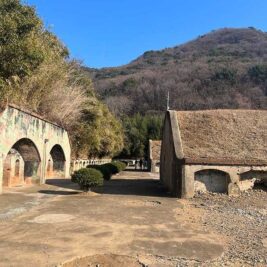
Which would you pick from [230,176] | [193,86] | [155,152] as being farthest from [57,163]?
[193,86]

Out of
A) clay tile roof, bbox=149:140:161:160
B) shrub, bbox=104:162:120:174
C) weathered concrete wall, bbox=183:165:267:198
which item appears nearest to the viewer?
weathered concrete wall, bbox=183:165:267:198

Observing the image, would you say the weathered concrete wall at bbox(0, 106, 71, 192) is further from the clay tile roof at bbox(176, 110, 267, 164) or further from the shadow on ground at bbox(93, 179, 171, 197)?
the clay tile roof at bbox(176, 110, 267, 164)

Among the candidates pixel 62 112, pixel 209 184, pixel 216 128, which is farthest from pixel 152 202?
pixel 62 112

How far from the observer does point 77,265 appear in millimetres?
7570

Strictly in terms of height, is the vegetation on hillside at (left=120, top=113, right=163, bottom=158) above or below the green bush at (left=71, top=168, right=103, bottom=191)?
above

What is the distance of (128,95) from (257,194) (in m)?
78.5

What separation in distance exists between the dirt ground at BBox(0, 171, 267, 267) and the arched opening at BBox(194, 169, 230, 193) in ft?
2.14

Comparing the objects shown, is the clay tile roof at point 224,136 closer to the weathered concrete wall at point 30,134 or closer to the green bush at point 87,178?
the green bush at point 87,178

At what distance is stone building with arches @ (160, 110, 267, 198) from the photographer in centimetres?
1848

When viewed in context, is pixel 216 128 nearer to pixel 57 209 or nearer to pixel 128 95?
pixel 57 209

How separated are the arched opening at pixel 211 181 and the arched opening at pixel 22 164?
9.27m

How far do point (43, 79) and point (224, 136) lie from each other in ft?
39.1

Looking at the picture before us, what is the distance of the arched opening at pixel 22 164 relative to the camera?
2075 centimetres

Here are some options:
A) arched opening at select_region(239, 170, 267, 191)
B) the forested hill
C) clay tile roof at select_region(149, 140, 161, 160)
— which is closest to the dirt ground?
arched opening at select_region(239, 170, 267, 191)
